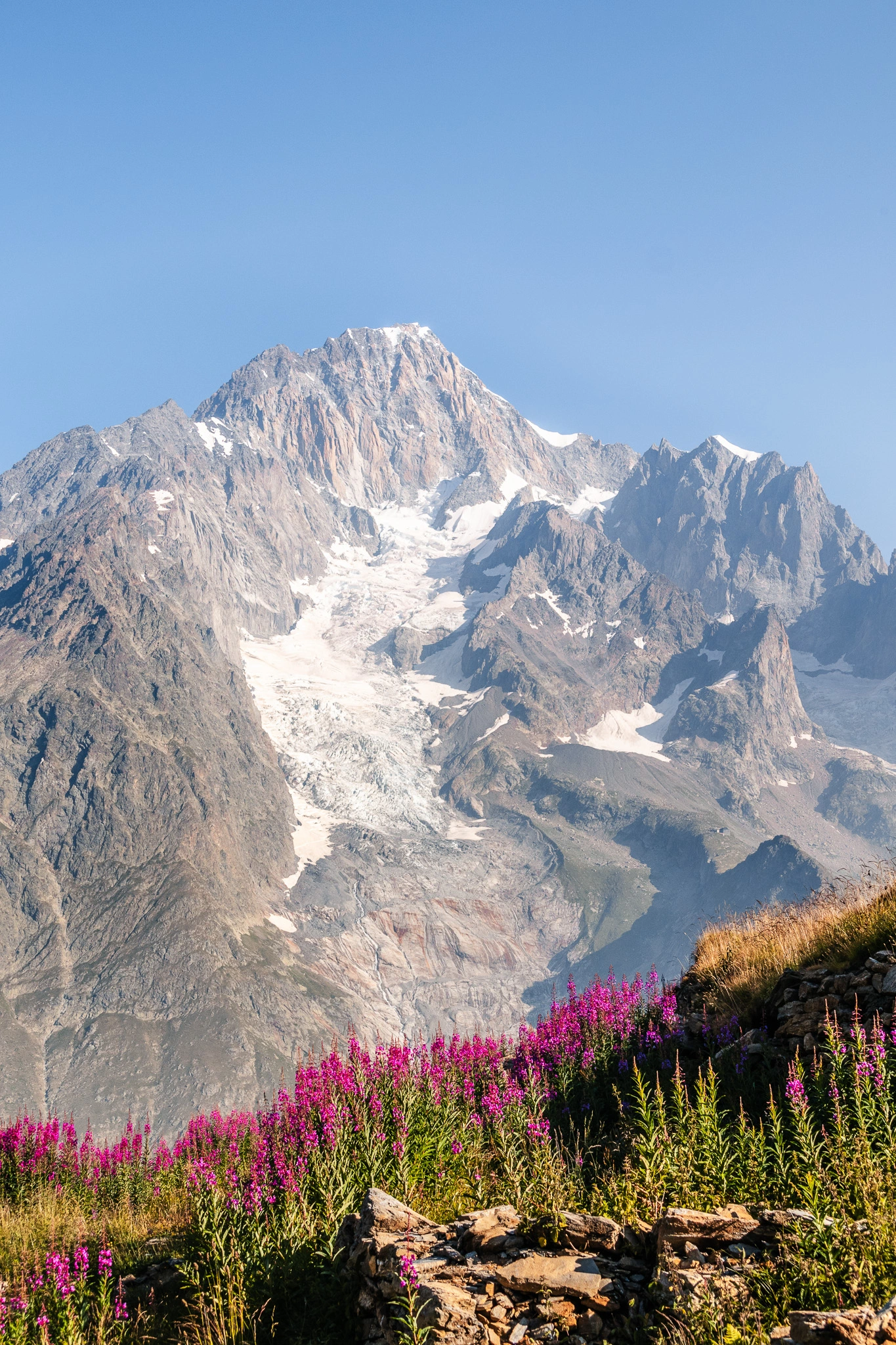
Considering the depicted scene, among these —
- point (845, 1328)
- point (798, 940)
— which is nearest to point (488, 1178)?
point (798, 940)

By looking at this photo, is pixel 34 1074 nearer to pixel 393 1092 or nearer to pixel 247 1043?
pixel 247 1043

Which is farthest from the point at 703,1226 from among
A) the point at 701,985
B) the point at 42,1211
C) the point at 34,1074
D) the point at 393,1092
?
the point at 34,1074

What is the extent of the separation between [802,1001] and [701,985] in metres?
3.75

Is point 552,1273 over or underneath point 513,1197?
underneath

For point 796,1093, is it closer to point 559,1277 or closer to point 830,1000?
point 559,1277

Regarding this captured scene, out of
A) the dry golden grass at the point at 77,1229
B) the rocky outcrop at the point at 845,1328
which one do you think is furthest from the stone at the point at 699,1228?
the dry golden grass at the point at 77,1229

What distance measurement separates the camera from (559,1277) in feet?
19.7

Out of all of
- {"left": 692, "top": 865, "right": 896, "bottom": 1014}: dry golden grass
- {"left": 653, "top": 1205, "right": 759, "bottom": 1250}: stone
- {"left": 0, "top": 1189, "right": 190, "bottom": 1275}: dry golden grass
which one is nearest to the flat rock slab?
{"left": 653, "top": 1205, "right": 759, "bottom": 1250}: stone

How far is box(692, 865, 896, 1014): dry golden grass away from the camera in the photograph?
11.7 metres

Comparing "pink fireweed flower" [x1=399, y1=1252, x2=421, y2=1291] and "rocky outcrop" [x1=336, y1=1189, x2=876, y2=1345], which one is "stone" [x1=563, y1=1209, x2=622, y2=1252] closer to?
"rocky outcrop" [x1=336, y1=1189, x2=876, y2=1345]

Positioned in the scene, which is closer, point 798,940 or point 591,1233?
point 591,1233

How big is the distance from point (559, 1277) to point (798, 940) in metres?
8.59

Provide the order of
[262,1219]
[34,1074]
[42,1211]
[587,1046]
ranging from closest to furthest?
[262,1219] < [42,1211] < [587,1046] < [34,1074]

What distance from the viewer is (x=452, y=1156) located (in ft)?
33.6
